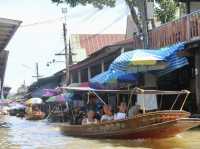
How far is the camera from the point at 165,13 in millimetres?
27391

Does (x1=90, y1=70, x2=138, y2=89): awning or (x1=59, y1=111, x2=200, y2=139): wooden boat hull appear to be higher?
(x1=90, y1=70, x2=138, y2=89): awning

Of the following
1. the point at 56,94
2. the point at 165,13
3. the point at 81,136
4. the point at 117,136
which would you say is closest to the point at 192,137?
the point at 117,136

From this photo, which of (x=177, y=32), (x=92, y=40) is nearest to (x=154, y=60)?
(x=177, y=32)

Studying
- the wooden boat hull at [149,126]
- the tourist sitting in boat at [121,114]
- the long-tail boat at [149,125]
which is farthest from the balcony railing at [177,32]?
the wooden boat hull at [149,126]

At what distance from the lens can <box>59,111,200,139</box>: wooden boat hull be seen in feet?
49.3

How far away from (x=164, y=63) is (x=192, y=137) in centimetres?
319

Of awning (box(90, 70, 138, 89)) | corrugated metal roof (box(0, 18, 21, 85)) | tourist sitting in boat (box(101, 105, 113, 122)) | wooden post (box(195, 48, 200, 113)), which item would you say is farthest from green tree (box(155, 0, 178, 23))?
tourist sitting in boat (box(101, 105, 113, 122))

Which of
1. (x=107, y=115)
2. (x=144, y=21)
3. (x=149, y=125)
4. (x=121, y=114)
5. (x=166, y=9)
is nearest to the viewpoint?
(x=149, y=125)

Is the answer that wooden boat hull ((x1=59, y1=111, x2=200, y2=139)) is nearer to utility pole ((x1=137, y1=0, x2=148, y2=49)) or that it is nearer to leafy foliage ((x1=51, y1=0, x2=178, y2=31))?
utility pole ((x1=137, y1=0, x2=148, y2=49))

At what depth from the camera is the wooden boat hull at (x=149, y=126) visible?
15.0 m

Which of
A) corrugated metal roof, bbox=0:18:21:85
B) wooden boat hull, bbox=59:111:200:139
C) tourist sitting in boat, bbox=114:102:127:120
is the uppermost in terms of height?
corrugated metal roof, bbox=0:18:21:85

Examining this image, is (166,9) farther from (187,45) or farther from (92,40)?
(92,40)

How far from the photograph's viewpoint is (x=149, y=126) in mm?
15359

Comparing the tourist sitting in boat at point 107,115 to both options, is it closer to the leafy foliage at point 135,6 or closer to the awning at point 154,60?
the awning at point 154,60
